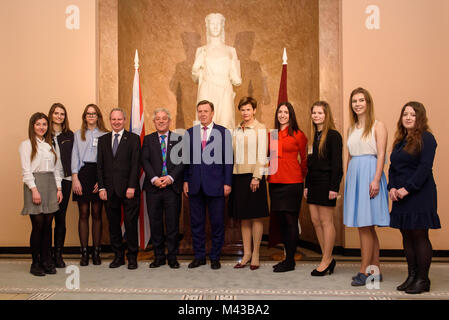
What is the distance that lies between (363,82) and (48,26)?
147 inches

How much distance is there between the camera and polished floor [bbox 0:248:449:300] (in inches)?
115

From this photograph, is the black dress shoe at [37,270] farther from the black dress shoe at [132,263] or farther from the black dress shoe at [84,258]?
the black dress shoe at [132,263]

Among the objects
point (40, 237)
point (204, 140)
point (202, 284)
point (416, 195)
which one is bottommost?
point (202, 284)

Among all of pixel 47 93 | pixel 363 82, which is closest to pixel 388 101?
pixel 363 82

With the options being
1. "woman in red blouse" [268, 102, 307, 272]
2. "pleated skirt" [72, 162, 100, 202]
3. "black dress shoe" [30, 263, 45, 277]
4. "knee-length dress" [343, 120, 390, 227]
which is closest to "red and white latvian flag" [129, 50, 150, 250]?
"pleated skirt" [72, 162, 100, 202]

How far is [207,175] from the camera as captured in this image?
3.71 metres

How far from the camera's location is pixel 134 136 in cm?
386

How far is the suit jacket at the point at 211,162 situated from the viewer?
3715 millimetres

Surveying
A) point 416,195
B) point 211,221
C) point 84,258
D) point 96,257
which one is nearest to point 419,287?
point 416,195

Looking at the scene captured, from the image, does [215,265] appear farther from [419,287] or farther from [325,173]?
[419,287]

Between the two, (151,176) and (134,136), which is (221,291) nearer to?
(151,176)

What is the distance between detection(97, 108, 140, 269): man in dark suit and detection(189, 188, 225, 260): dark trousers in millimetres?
562

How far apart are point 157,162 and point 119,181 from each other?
0.39m

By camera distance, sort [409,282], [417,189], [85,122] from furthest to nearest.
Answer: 1. [85,122]
2. [409,282]
3. [417,189]
